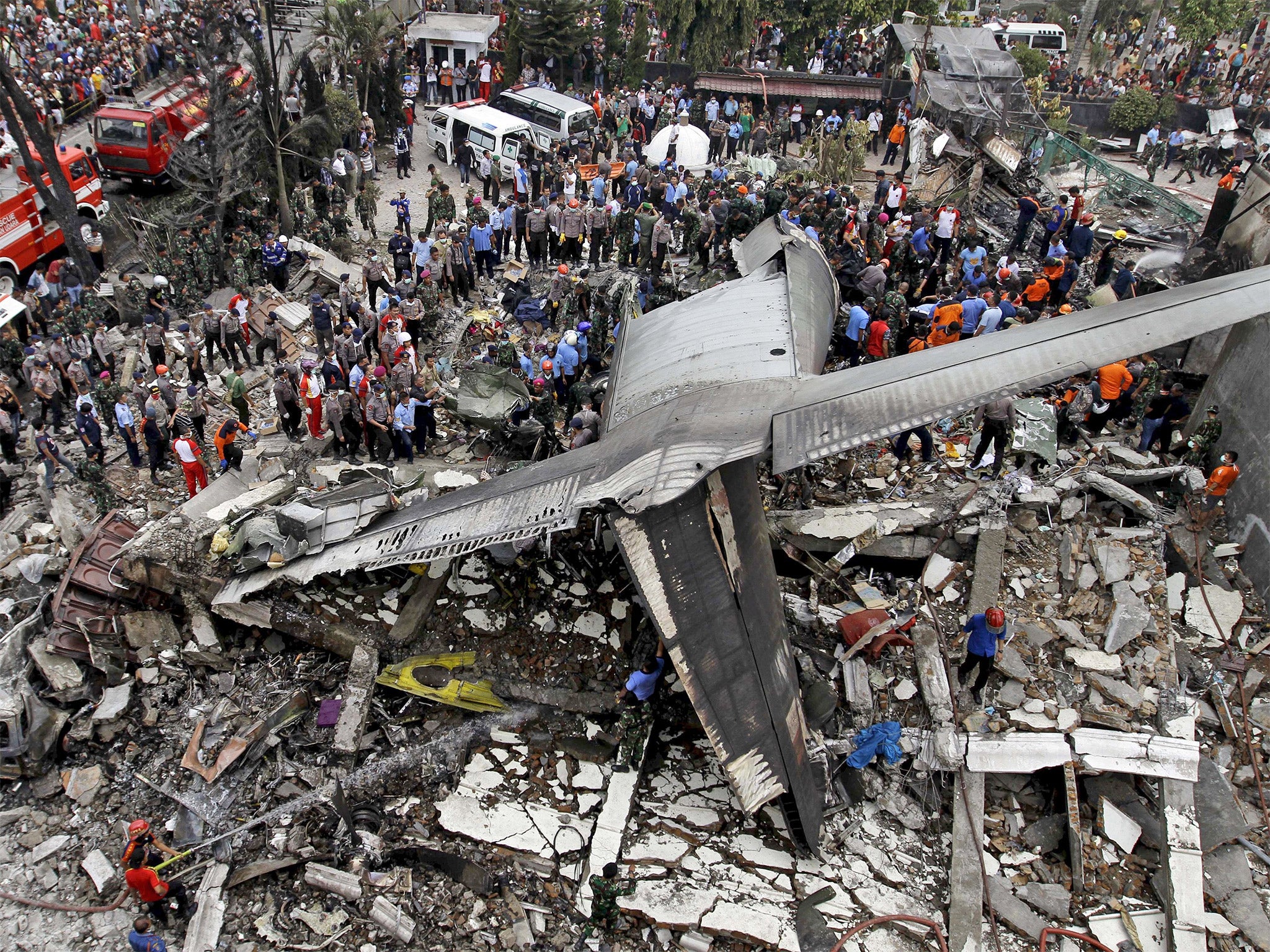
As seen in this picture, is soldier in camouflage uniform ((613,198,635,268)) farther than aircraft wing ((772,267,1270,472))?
Yes

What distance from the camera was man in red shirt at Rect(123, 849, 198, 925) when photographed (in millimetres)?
9375

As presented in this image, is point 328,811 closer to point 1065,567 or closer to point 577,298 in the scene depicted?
point 1065,567

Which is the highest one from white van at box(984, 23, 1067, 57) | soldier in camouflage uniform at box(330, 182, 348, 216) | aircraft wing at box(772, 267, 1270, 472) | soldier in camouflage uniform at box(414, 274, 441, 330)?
aircraft wing at box(772, 267, 1270, 472)

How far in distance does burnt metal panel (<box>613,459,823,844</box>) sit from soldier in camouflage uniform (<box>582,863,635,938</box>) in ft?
5.26

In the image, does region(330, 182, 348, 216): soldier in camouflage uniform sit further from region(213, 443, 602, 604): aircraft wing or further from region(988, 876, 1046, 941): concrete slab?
region(988, 876, 1046, 941): concrete slab

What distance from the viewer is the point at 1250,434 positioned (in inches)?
565

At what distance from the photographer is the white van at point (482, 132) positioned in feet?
89.3

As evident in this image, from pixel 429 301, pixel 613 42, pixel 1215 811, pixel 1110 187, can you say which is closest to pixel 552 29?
pixel 613 42

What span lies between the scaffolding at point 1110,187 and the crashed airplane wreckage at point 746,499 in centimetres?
1396

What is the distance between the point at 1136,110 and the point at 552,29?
71.0 feet

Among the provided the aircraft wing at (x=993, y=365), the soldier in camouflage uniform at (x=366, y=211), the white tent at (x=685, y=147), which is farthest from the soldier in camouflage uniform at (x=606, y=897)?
the white tent at (x=685, y=147)

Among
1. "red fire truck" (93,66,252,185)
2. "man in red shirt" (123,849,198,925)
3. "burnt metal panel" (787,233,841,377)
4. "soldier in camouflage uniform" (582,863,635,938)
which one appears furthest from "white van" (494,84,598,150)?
"soldier in camouflage uniform" (582,863,635,938)

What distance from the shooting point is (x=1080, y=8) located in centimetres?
4256

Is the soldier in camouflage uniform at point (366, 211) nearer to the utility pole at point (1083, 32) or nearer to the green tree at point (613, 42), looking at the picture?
the green tree at point (613, 42)
